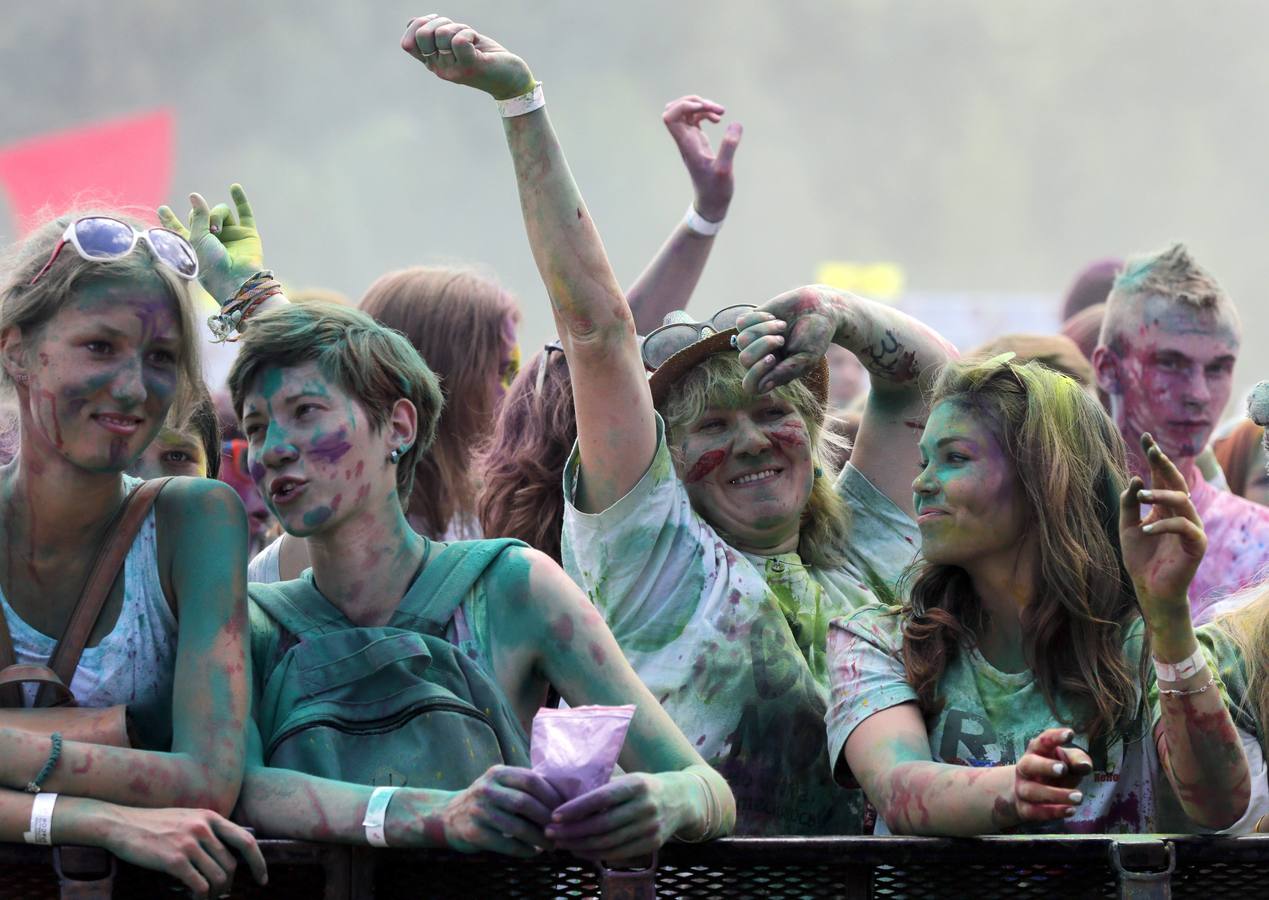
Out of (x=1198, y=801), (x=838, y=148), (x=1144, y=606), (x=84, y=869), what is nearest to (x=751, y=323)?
(x=1144, y=606)

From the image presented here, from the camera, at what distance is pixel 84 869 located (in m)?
1.94

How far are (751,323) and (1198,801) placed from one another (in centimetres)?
106

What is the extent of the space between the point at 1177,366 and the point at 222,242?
2287 millimetres

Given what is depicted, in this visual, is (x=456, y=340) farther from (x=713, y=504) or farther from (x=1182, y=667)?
(x=1182, y=667)

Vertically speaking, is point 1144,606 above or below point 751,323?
below

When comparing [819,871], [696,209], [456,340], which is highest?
[696,209]

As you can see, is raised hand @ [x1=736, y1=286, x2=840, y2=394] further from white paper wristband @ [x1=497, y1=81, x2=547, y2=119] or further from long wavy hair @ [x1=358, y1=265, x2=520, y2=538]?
long wavy hair @ [x1=358, y1=265, x2=520, y2=538]

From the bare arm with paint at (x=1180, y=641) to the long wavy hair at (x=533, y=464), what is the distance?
126 centimetres

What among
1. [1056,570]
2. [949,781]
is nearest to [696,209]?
[1056,570]

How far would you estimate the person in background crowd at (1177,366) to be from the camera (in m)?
3.86

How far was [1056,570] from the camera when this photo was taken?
2480 millimetres

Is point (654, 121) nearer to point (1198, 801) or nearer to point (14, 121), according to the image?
point (14, 121)

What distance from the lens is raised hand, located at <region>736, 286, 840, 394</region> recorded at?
2678 millimetres

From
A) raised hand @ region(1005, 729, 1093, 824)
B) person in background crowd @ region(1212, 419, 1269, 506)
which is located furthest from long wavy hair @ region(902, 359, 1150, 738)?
person in background crowd @ region(1212, 419, 1269, 506)
